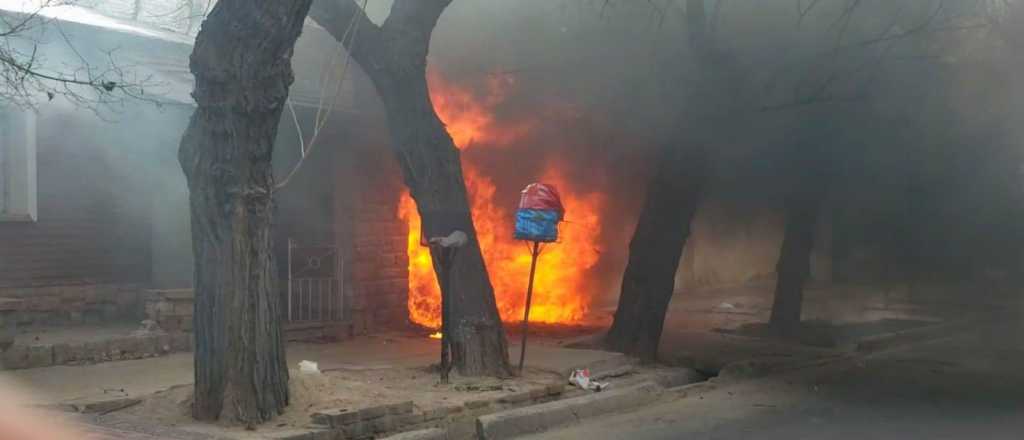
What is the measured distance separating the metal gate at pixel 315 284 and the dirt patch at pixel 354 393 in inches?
116

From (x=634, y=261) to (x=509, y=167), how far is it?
3.97m

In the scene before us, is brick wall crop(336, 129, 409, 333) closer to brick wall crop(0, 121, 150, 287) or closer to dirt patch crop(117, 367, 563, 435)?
brick wall crop(0, 121, 150, 287)

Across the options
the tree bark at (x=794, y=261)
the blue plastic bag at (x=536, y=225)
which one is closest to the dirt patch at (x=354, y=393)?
the blue plastic bag at (x=536, y=225)

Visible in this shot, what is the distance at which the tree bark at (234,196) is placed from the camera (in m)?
6.20

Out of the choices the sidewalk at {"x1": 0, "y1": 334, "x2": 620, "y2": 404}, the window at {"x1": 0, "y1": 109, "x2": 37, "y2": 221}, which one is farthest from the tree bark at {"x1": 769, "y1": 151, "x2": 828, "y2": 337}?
the window at {"x1": 0, "y1": 109, "x2": 37, "y2": 221}

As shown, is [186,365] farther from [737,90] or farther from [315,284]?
[737,90]

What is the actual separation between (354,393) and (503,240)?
692cm

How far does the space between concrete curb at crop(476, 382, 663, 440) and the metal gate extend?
166 inches

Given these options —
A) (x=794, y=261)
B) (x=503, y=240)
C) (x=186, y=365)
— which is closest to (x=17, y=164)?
(x=186, y=365)

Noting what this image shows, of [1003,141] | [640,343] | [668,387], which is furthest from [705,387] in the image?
[1003,141]

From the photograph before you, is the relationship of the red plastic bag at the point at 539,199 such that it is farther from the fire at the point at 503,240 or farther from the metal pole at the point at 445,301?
the fire at the point at 503,240

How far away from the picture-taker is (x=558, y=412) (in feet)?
25.3

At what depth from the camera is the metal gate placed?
37.6 ft

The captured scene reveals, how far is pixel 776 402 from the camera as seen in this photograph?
8688mm
